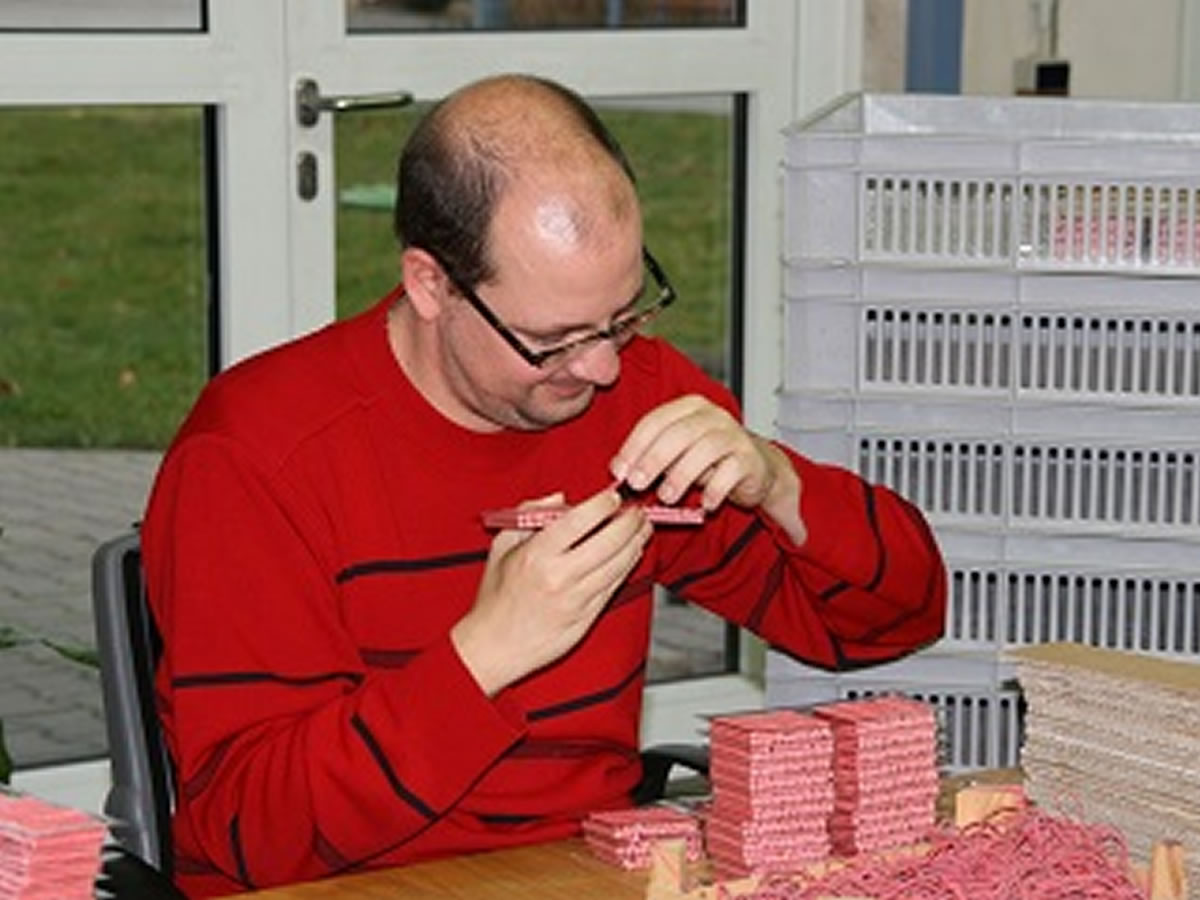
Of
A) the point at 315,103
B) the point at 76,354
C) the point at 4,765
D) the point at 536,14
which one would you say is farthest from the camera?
the point at 76,354

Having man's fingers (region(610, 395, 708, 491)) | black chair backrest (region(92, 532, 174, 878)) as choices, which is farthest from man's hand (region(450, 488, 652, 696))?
black chair backrest (region(92, 532, 174, 878))

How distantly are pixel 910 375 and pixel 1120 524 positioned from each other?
0.88ft

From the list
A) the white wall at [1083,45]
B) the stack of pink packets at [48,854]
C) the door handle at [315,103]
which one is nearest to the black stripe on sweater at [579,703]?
the stack of pink packets at [48,854]

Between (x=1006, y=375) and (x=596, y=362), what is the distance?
67 centimetres

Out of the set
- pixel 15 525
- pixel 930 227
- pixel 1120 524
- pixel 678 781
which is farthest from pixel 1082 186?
pixel 15 525

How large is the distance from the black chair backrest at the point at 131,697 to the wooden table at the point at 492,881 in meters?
0.32

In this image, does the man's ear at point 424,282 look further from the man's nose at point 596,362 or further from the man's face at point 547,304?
the man's nose at point 596,362

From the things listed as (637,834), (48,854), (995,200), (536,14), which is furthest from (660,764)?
(536,14)

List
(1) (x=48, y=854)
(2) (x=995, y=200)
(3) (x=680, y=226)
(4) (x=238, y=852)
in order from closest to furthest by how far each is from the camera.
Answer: (1) (x=48, y=854)
(4) (x=238, y=852)
(2) (x=995, y=200)
(3) (x=680, y=226)

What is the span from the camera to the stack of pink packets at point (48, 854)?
181 centimetres

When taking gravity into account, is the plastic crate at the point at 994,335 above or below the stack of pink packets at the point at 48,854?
above

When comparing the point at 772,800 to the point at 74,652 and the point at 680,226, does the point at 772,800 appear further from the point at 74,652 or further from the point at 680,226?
the point at 680,226

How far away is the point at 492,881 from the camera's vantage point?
2115mm

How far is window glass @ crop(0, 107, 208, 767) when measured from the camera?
3.66 metres
